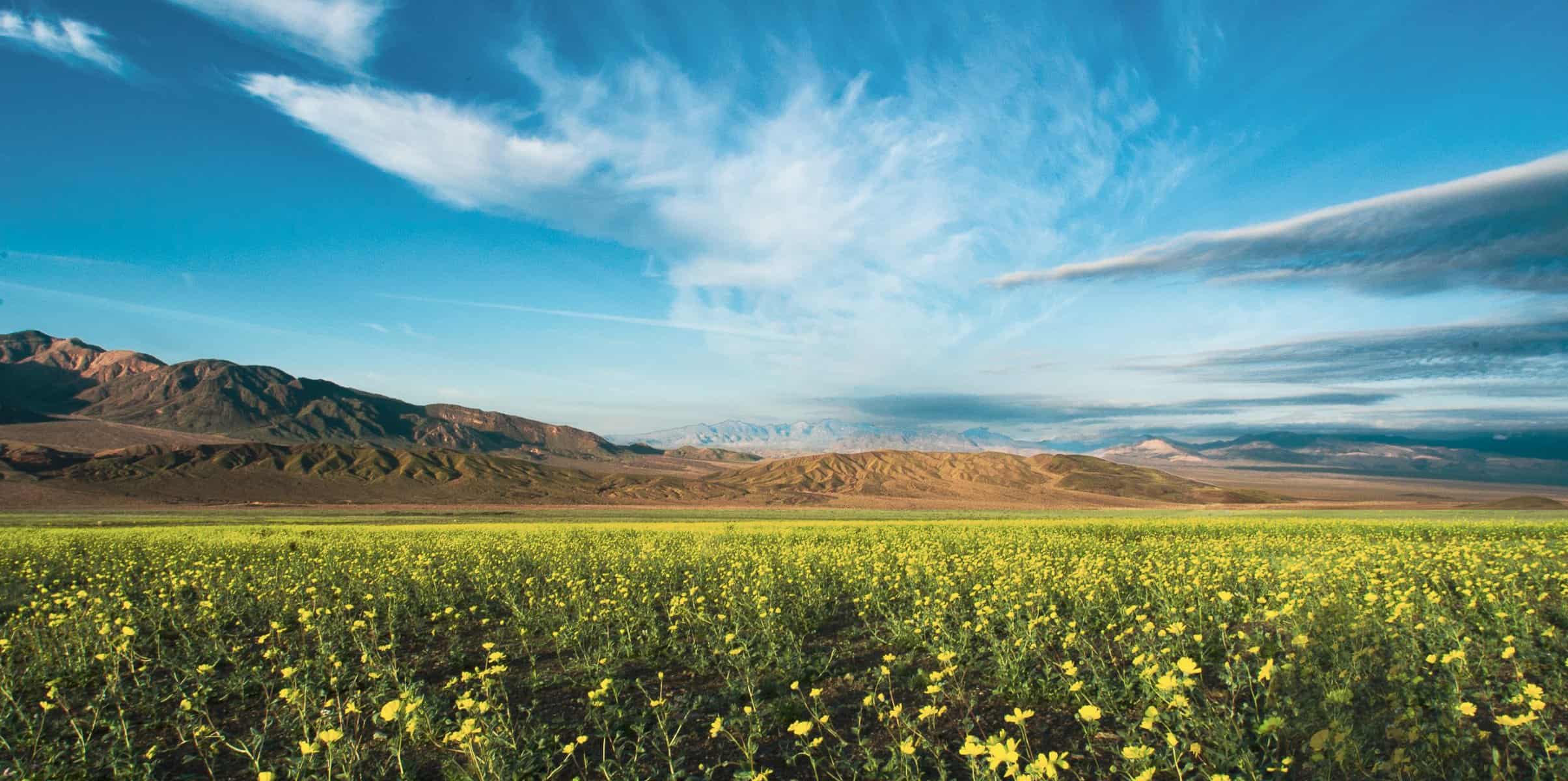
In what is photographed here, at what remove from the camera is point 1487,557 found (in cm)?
1355

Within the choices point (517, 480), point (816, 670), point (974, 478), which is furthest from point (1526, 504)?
point (517, 480)

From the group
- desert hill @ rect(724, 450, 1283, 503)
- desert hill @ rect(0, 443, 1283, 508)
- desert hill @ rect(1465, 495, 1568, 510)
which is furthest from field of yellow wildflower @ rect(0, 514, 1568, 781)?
desert hill @ rect(724, 450, 1283, 503)

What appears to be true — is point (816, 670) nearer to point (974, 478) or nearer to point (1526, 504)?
point (1526, 504)

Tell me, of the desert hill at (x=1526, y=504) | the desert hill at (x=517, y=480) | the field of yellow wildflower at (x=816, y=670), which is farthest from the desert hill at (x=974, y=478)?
the field of yellow wildflower at (x=816, y=670)

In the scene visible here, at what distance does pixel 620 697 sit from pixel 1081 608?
22.5 ft

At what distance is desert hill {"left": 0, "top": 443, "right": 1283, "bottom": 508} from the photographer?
100812mm

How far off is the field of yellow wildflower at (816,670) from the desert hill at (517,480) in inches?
3630

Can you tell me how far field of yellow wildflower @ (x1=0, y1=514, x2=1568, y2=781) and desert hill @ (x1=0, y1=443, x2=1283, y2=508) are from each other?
3630 inches

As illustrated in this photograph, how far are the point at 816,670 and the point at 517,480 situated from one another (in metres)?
126

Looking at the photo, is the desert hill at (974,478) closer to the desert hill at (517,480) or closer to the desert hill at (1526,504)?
the desert hill at (517,480)

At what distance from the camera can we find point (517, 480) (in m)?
124

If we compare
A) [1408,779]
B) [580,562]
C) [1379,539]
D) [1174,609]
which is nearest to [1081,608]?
[1174,609]

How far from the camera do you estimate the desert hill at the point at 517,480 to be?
100812 millimetres

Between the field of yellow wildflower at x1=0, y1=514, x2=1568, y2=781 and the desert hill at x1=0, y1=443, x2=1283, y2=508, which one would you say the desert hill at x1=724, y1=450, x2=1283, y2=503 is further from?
the field of yellow wildflower at x1=0, y1=514, x2=1568, y2=781
